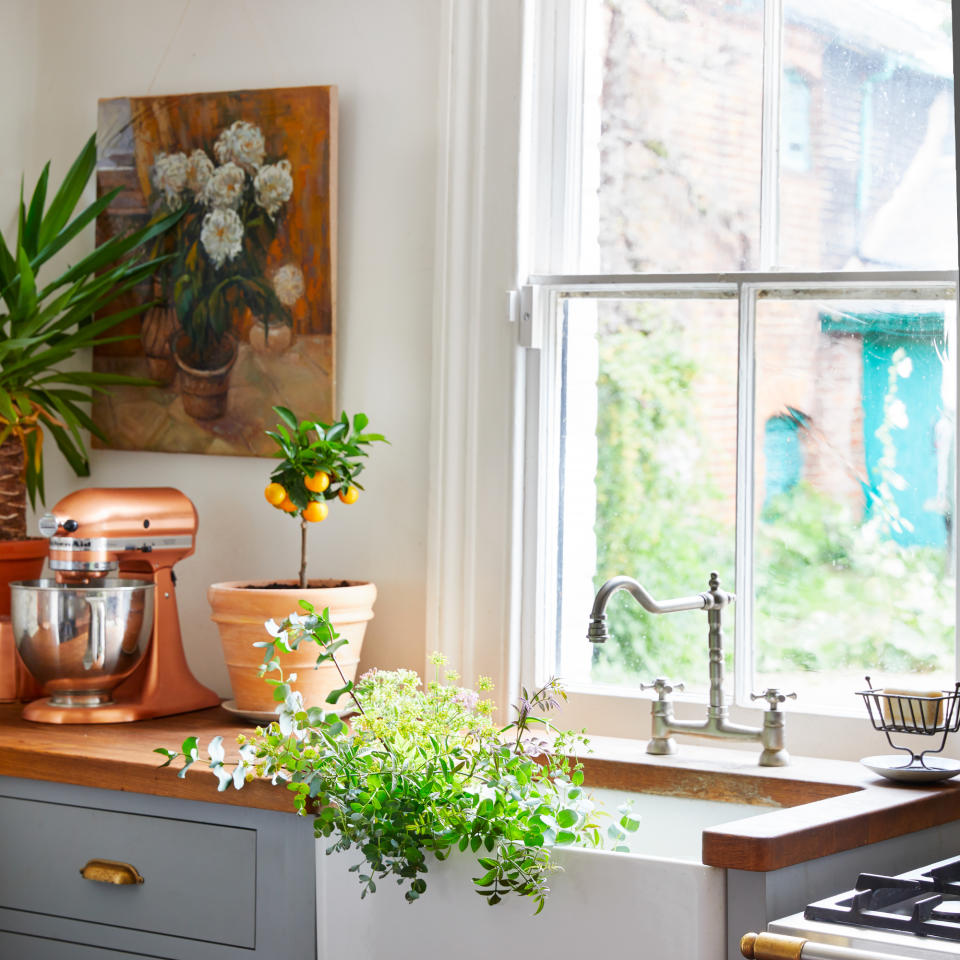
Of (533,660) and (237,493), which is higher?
(237,493)

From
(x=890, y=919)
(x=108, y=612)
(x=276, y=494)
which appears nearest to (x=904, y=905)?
(x=890, y=919)

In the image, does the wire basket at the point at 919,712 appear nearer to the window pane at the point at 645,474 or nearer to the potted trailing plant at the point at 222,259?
the window pane at the point at 645,474

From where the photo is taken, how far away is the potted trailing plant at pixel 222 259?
245 cm

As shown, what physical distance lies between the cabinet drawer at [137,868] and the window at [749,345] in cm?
68

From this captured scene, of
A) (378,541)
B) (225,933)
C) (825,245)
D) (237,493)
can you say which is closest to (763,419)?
(825,245)

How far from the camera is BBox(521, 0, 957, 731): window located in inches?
82.2

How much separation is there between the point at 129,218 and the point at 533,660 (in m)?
1.19

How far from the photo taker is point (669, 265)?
7.38ft

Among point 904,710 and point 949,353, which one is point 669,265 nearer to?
point 949,353

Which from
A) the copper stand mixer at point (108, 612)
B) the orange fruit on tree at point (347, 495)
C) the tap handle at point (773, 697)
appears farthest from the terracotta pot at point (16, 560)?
the tap handle at point (773, 697)

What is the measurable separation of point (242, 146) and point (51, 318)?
487 millimetres

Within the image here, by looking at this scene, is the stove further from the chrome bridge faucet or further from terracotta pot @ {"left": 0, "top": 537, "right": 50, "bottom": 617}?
terracotta pot @ {"left": 0, "top": 537, "right": 50, "bottom": 617}

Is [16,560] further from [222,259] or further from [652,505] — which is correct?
[652,505]

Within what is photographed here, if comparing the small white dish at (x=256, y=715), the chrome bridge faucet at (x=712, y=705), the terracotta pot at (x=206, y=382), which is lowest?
the small white dish at (x=256, y=715)
